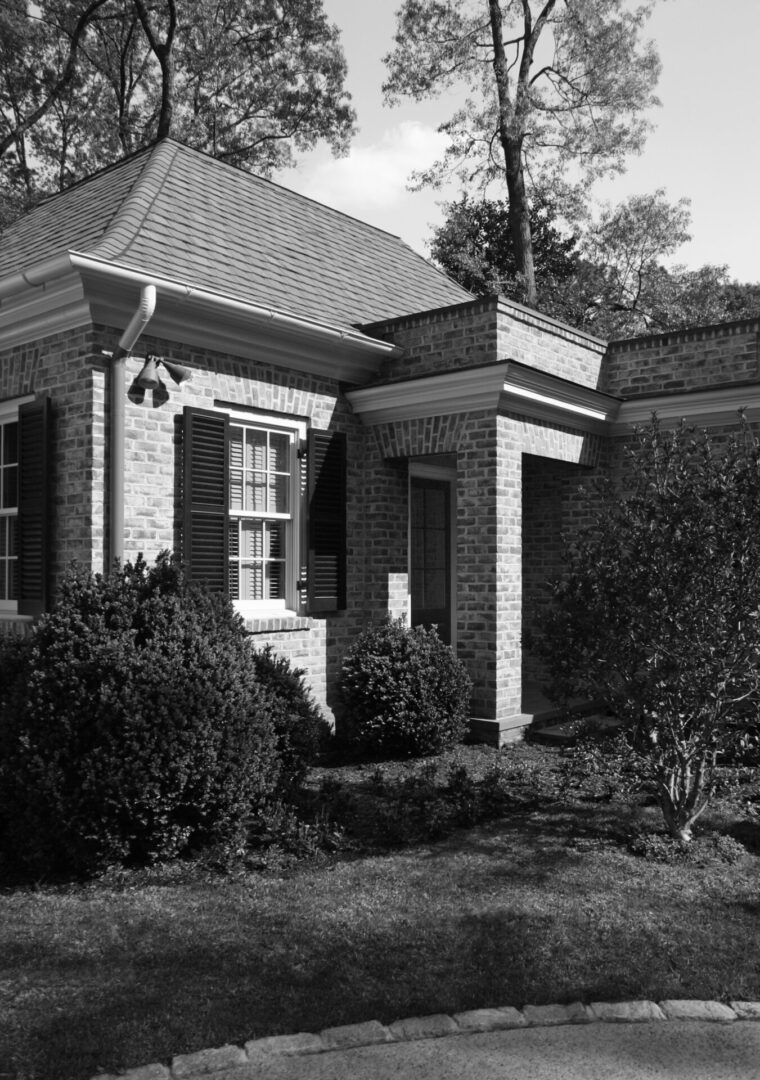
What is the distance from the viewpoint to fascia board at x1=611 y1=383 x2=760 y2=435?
31.0 feet

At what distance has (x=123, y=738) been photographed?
5.03m

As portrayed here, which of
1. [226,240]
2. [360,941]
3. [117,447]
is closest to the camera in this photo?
[360,941]

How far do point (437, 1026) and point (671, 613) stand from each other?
9.19ft

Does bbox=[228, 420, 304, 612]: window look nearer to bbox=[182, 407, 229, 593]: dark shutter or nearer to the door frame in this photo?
bbox=[182, 407, 229, 593]: dark shutter

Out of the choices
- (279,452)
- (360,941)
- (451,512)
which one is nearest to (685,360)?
(451,512)

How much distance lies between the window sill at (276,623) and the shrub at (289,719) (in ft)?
4.37

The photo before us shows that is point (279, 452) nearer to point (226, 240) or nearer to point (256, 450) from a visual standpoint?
point (256, 450)

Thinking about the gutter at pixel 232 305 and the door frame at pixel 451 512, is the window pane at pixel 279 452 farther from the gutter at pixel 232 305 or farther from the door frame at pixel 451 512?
the door frame at pixel 451 512

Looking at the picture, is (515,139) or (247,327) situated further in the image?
(515,139)

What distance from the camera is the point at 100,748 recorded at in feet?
16.3

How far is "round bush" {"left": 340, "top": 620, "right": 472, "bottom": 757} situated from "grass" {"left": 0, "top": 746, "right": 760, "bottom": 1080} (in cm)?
222

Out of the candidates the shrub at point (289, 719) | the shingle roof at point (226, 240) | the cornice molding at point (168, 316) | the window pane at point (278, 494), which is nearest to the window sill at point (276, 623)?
the window pane at point (278, 494)

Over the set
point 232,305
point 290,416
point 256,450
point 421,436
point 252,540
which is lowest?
point 252,540

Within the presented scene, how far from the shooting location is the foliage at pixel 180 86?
23281mm
